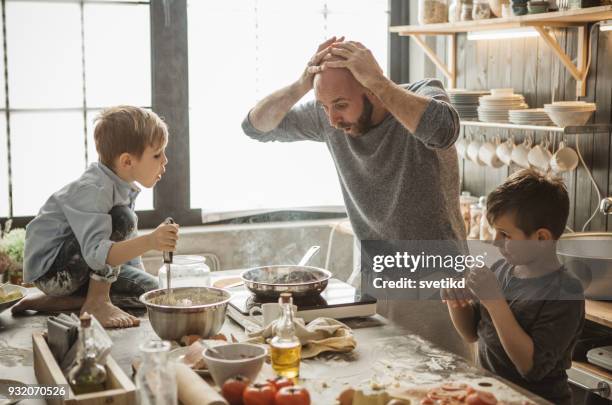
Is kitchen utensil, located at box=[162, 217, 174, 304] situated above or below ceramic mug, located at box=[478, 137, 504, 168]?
below

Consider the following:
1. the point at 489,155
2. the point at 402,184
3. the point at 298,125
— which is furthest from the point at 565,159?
the point at 298,125

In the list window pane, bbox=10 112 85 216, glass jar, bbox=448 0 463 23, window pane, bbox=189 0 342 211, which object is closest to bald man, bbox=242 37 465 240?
glass jar, bbox=448 0 463 23

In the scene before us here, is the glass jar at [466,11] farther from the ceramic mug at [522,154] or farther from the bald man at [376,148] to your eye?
the bald man at [376,148]

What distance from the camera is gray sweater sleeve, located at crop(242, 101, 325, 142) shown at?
283 cm

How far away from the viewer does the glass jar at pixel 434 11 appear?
12.6 feet

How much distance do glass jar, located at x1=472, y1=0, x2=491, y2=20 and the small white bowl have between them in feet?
7.90

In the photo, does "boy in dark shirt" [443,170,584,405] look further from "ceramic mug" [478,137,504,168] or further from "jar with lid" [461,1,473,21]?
"jar with lid" [461,1,473,21]

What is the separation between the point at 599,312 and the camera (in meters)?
2.62

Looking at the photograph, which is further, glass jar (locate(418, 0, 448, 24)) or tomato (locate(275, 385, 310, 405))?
glass jar (locate(418, 0, 448, 24))

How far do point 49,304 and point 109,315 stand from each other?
24cm

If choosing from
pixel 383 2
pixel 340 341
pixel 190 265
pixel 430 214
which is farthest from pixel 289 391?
pixel 383 2

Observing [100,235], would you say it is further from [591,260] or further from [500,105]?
[500,105]

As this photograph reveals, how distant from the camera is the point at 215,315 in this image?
75.5 inches

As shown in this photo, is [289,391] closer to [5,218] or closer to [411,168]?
[411,168]
